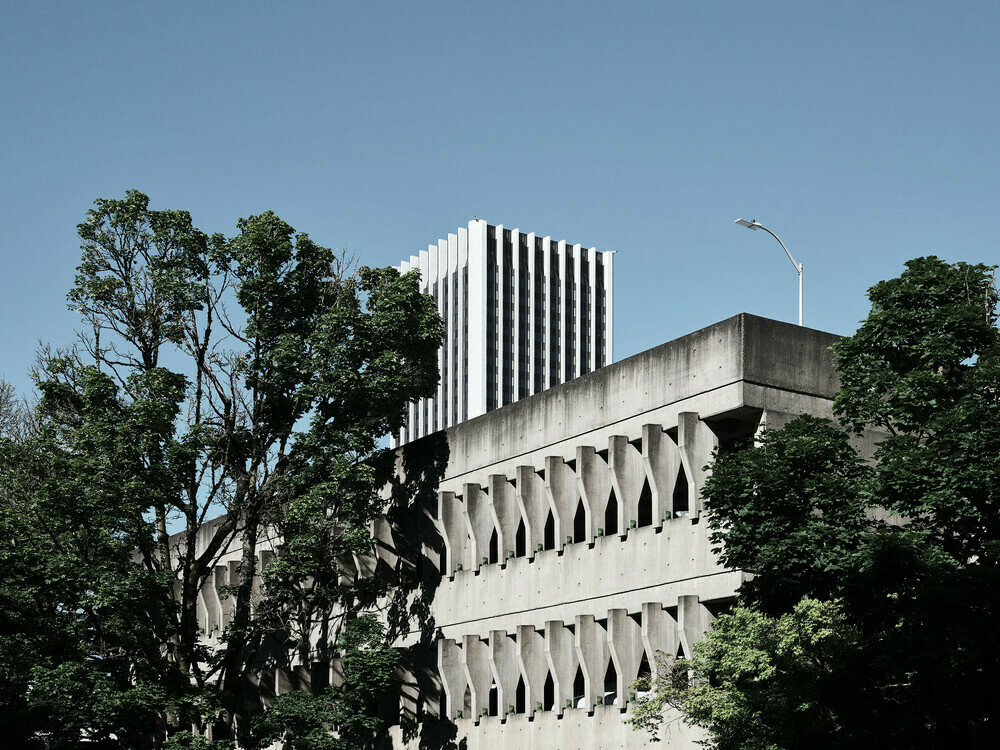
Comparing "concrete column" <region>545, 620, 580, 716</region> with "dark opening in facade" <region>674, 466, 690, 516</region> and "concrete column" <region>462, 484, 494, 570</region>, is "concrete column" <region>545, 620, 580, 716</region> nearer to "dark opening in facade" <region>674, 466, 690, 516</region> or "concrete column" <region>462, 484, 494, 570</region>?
"dark opening in facade" <region>674, 466, 690, 516</region>

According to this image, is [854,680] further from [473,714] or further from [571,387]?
[473,714]

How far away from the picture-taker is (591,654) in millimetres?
37219

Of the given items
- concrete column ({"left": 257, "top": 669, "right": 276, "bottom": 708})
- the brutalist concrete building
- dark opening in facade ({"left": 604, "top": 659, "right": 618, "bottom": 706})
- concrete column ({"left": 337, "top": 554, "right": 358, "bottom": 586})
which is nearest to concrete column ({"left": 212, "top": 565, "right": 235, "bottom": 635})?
concrete column ({"left": 257, "top": 669, "right": 276, "bottom": 708})

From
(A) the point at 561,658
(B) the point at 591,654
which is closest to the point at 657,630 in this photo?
(B) the point at 591,654

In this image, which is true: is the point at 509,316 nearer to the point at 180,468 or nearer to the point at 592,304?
the point at 592,304

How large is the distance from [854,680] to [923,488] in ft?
12.6

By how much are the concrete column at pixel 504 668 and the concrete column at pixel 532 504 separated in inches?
110

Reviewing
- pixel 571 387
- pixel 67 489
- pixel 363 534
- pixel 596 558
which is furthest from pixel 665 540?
pixel 67 489

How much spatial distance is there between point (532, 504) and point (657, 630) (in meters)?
7.71

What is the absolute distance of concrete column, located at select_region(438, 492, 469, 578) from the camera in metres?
44.6

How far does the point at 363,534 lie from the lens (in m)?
40.8

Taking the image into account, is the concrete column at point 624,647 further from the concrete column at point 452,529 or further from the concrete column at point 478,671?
the concrete column at point 452,529

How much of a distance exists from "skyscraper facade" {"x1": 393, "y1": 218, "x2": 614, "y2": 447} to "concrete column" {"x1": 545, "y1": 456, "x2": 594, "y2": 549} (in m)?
126

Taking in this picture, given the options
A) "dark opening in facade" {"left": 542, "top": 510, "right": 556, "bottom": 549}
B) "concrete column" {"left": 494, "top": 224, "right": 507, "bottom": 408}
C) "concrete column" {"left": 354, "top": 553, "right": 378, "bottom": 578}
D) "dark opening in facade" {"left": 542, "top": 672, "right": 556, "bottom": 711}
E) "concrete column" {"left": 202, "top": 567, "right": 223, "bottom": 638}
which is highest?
"concrete column" {"left": 494, "top": 224, "right": 507, "bottom": 408}
